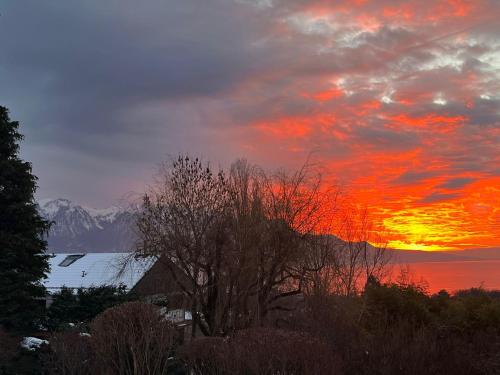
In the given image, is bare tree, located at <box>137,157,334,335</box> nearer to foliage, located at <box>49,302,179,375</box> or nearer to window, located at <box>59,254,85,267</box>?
foliage, located at <box>49,302,179,375</box>

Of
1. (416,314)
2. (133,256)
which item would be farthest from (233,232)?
(416,314)

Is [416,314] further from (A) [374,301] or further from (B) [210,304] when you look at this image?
(B) [210,304]

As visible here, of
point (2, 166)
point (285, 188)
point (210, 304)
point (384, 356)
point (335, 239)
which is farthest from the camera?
point (335, 239)

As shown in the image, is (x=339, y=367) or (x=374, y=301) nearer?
(x=339, y=367)

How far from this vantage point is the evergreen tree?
1861 centimetres

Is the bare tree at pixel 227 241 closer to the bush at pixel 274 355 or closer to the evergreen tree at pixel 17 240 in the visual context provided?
the evergreen tree at pixel 17 240

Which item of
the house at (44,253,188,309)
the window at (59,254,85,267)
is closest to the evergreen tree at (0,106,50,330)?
the house at (44,253,188,309)

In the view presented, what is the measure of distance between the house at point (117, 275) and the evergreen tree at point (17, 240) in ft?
7.06

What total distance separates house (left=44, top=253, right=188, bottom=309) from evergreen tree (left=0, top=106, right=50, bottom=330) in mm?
2152

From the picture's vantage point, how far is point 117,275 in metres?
21.5

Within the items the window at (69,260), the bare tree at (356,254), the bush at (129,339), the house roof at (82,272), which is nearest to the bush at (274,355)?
the bush at (129,339)

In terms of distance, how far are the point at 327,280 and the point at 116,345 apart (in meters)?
11.6

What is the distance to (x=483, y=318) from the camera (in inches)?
762

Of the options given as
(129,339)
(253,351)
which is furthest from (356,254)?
(253,351)
